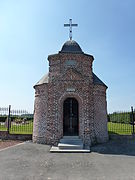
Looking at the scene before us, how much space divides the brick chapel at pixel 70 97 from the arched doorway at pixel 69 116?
466 mm

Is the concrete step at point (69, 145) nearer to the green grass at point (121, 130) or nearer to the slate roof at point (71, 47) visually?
the green grass at point (121, 130)

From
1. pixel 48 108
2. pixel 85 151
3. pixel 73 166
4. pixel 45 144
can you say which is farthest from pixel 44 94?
pixel 73 166

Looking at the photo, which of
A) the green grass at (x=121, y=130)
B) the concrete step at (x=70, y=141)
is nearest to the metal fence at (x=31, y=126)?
the green grass at (x=121, y=130)

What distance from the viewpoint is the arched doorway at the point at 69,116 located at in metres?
12.7

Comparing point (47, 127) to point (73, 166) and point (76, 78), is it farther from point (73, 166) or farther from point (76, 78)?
point (73, 166)

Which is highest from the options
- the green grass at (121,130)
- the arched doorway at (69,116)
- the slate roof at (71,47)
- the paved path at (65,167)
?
the slate roof at (71,47)

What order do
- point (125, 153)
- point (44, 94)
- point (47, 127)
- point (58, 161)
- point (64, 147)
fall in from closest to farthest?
point (58, 161), point (125, 153), point (64, 147), point (47, 127), point (44, 94)

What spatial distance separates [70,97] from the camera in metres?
11.5

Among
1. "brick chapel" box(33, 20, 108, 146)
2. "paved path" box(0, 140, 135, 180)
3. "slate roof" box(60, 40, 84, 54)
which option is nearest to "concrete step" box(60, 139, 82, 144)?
"brick chapel" box(33, 20, 108, 146)

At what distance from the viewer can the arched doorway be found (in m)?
12.7

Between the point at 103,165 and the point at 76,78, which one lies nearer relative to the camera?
the point at 103,165

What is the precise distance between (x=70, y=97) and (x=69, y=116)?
2.12 meters

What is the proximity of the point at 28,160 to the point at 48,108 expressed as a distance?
14.0ft

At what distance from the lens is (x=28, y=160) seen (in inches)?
289
